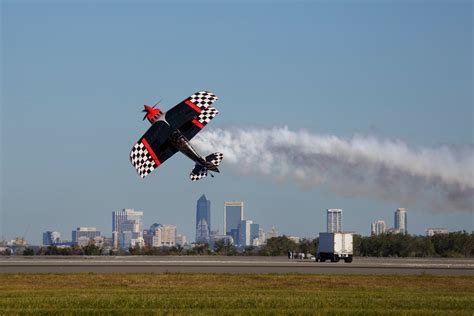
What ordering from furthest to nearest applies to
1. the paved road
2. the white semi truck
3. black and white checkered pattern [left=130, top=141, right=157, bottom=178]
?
the white semi truck → the paved road → black and white checkered pattern [left=130, top=141, right=157, bottom=178]

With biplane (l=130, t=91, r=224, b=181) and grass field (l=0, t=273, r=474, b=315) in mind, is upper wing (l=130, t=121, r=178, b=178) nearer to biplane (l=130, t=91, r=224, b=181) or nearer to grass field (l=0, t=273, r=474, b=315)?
biplane (l=130, t=91, r=224, b=181)

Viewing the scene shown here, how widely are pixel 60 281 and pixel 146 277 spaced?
16.4 feet

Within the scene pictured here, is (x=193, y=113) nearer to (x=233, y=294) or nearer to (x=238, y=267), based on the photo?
(x=238, y=267)

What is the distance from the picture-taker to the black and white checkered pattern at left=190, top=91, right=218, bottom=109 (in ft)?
205

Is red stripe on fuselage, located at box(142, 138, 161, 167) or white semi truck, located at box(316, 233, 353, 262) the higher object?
red stripe on fuselage, located at box(142, 138, 161, 167)

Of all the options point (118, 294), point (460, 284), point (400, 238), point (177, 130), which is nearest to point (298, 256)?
point (400, 238)

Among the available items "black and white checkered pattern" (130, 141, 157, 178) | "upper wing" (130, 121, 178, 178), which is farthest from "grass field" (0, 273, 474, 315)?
"upper wing" (130, 121, 178, 178)

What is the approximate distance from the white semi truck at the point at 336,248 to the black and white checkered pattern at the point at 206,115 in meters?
29.7

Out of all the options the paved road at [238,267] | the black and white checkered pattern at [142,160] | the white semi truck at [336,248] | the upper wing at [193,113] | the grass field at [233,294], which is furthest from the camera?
the white semi truck at [336,248]

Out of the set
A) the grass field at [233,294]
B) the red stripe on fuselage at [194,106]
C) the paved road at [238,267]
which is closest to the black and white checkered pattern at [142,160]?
the red stripe on fuselage at [194,106]

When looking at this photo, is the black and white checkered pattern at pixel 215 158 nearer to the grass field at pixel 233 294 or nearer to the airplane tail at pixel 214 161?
the airplane tail at pixel 214 161

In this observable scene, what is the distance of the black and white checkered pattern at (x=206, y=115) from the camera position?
62.1 meters

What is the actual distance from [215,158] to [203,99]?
5213 mm

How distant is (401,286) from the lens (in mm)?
49250
